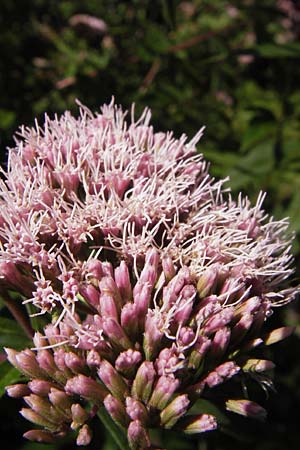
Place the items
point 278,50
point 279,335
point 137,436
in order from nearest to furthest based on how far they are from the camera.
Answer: point 137,436, point 279,335, point 278,50

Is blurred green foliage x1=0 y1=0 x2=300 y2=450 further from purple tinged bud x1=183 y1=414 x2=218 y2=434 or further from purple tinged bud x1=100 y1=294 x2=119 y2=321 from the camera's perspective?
purple tinged bud x1=100 y1=294 x2=119 y2=321

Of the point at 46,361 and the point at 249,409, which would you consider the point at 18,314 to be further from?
the point at 249,409

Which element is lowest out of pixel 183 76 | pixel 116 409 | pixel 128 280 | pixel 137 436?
pixel 137 436

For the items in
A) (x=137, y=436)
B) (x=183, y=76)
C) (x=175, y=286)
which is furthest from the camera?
(x=183, y=76)

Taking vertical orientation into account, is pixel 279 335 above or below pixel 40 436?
above

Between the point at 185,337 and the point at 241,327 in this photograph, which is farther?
the point at 241,327

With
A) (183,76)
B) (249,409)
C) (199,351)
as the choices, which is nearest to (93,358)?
Result: (199,351)

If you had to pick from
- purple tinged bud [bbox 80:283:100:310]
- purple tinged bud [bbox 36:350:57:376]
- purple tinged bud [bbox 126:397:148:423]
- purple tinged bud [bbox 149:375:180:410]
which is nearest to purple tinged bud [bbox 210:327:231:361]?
purple tinged bud [bbox 149:375:180:410]
